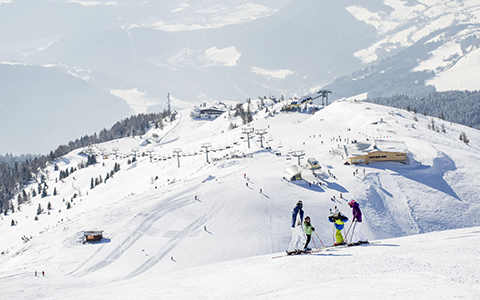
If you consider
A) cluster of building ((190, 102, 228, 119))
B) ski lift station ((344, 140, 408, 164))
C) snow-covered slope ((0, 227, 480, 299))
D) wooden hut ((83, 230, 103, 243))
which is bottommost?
wooden hut ((83, 230, 103, 243))

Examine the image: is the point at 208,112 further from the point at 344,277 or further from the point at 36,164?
the point at 344,277

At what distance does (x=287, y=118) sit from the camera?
116375 millimetres

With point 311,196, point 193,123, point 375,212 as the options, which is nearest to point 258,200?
point 311,196

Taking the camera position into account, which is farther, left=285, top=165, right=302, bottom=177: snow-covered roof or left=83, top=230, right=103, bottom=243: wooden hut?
left=285, top=165, right=302, bottom=177: snow-covered roof

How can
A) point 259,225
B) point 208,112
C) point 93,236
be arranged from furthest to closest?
1. point 208,112
2. point 259,225
3. point 93,236

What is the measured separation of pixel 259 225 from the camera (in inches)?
1676

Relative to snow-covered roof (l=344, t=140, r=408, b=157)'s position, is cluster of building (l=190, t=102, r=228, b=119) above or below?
above

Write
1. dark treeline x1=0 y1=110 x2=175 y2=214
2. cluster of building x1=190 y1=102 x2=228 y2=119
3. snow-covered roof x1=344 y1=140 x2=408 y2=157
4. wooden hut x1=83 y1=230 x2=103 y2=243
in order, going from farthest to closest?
cluster of building x1=190 y1=102 x2=228 y2=119, dark treeline x1=0 y1=110 x2=175 y2=214, snow-covered roof x1=344 y1=140 x2=408 y2=157, wooden hut x1=83 y1=230 x2=103 y2=243

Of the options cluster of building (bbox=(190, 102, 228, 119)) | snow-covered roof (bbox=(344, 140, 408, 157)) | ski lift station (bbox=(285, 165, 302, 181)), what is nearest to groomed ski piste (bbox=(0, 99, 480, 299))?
ski lift station (bbox=(285, 165, 302, 181))

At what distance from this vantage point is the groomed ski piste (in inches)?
657

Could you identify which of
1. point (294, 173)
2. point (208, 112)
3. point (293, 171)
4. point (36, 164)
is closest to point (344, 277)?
point (294, 173)

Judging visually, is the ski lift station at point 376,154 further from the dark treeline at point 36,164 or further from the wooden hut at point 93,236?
the dark treeline at point 36,164

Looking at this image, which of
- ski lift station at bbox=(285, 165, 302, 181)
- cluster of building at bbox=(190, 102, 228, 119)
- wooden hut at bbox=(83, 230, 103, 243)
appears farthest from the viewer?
cluster of building at bbox=(190, 102, 228, 119)

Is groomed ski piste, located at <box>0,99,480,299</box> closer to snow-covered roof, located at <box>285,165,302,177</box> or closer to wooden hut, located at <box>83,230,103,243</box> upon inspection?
wooden hut, located at <box>83,230,103,243</box>
